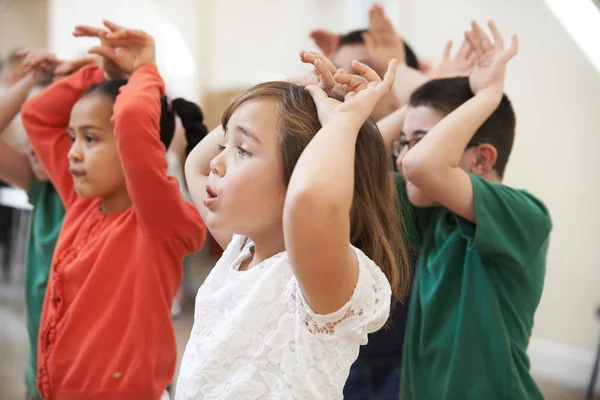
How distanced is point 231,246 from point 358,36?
0.66m

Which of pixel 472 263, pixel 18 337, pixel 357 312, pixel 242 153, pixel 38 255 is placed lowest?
pixel 18 337

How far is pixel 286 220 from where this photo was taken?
1.48ft

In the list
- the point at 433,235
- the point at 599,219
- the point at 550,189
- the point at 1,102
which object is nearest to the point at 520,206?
the point at 433,235

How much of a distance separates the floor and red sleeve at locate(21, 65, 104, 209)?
0.26 m

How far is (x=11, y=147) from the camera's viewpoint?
106 cm

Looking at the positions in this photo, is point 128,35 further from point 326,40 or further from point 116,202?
point 326,40

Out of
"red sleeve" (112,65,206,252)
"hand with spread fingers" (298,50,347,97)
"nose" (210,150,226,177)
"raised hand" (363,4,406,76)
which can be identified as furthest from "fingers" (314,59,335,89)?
"raised hand" (363,4,406,76)

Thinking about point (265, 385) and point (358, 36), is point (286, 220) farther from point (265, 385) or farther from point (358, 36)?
point (358, 36)

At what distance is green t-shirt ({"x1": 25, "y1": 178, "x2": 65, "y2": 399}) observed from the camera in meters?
0.96

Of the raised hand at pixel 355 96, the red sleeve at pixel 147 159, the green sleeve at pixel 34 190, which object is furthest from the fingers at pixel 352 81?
the green sleeve at pixel 34 190

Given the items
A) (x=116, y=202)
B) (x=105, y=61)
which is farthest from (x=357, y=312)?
(x=105, y=61)

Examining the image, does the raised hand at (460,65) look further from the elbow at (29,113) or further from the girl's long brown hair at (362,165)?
the elbow at (29,113)

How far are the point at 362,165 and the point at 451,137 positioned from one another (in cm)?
29

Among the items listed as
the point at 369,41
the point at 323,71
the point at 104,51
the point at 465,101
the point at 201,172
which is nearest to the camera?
the point at 323,71
